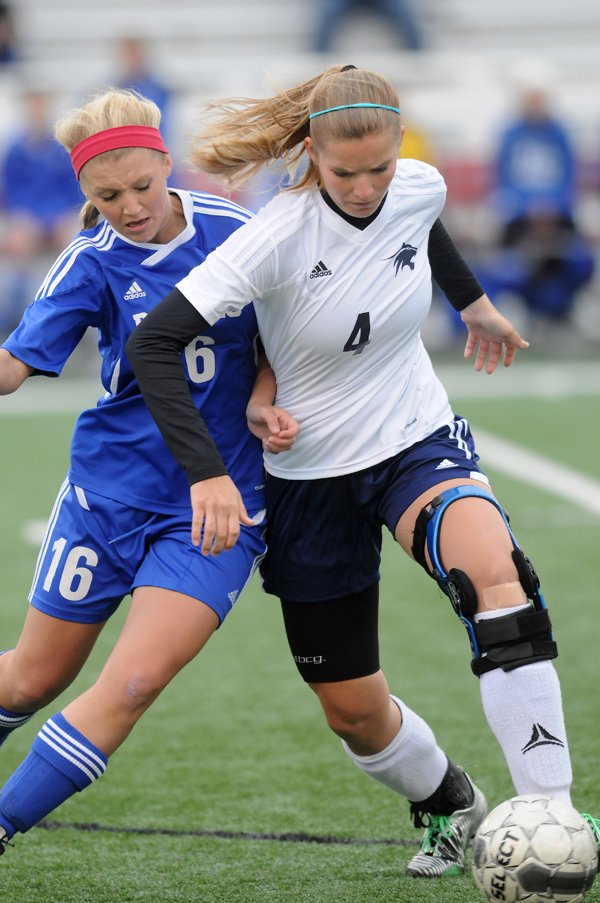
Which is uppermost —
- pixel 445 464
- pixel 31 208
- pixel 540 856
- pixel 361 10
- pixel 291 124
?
pixel 361 10

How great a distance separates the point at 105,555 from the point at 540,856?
49.9 inches

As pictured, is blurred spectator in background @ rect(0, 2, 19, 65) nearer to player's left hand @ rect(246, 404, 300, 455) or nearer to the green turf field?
the green turf field

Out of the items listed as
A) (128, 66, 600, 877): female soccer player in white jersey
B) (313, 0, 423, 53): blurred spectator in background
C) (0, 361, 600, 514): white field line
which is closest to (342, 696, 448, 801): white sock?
(128, 66, 600, 877): female soccer player in white jersey

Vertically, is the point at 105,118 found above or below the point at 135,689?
A: above

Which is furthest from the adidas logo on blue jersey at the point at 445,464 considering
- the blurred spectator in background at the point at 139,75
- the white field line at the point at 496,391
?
the blurred spectator in background at the point at 139,75

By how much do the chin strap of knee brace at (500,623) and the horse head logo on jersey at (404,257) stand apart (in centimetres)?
63

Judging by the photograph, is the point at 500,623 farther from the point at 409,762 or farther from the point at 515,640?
the point at 409,762

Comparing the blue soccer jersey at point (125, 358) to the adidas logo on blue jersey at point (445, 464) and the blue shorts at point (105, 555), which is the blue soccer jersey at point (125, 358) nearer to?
the blue shorts at point (105, 555)

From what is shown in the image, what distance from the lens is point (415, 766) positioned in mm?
4043

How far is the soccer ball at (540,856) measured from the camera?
3244 millimetres

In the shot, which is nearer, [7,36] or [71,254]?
[71,254]

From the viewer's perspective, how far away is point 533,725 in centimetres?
335

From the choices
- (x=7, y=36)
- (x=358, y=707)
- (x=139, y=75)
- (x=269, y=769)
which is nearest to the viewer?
(x=358, y=707)

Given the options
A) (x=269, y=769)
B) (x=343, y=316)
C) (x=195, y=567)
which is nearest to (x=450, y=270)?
(x=343, y=316)
